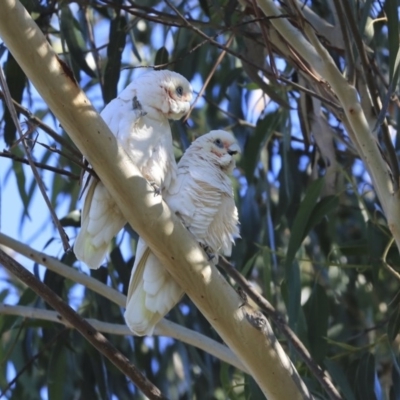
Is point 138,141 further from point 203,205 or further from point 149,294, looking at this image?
point 149,294

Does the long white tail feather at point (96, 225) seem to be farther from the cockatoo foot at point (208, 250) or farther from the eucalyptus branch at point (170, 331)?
the eucalyptus branch at point (170, 331)

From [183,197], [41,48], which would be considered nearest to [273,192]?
[183,197]

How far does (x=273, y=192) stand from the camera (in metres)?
4.02

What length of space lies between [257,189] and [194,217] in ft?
4.04

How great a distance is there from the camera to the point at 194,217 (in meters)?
2.06

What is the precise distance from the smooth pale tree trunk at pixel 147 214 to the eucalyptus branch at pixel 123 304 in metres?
0.46

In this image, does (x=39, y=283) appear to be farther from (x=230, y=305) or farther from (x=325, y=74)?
(x=325, y=74)

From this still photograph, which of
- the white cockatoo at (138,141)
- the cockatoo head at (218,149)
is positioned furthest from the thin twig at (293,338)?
the white cockatoo at (138,141)

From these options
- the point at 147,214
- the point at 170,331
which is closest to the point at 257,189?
the point at 170,331

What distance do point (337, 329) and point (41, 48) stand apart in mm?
2063

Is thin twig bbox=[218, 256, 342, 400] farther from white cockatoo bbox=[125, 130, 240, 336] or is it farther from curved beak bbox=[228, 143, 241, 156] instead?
curved beak bbox=[228, 143, 241, 156]

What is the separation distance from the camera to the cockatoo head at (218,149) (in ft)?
7.08

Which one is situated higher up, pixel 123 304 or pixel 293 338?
pixel 123 304

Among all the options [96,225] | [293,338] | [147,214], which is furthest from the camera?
[293,338]
